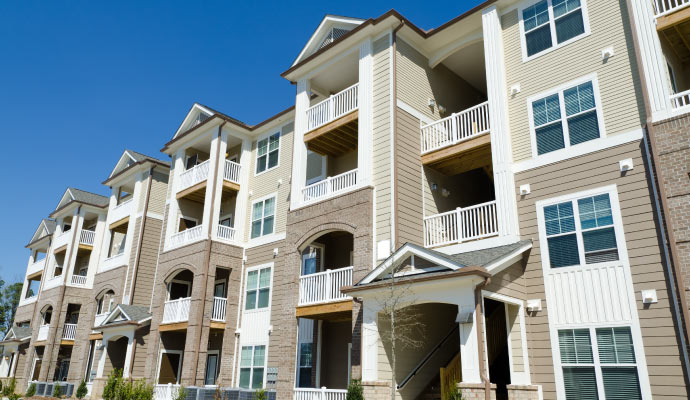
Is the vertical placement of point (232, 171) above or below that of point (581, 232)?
above

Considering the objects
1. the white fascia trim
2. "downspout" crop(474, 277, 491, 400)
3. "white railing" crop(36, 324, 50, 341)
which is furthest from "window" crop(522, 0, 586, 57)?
"white railing" crop(36, 324, 50, 341)

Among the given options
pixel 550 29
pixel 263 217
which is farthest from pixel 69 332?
pixel 550 29

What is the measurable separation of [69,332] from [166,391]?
1636 centimetres

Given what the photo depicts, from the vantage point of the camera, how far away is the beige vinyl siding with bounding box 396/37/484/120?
1814 cm

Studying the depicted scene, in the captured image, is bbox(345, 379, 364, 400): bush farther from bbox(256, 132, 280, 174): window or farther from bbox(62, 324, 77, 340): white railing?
bbox(62, 324, 77, 340): white railing

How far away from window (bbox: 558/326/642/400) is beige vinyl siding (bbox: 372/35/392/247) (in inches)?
226

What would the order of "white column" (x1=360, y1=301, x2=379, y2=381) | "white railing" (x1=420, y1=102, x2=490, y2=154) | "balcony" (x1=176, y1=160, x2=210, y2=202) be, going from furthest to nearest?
"balcony" (x1=176, y1=160, x2=210, y2=202), "white railing" (x1=420, y1=102, x2=490, y2=154), "white column" (x1=360, y1=301, x2=379, y2=381)

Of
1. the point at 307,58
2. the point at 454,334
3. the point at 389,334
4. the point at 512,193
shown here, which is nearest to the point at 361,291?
the point at 389,334

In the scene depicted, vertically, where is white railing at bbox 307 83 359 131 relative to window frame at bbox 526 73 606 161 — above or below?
above

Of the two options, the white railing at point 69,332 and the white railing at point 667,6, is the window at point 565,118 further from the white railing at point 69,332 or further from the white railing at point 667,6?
the white railing at point 69,332

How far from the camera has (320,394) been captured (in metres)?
16.1

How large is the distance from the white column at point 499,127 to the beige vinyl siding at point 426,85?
107 inches

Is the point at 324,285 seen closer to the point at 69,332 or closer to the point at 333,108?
the point at 333,108

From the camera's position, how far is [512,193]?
49.6ft
